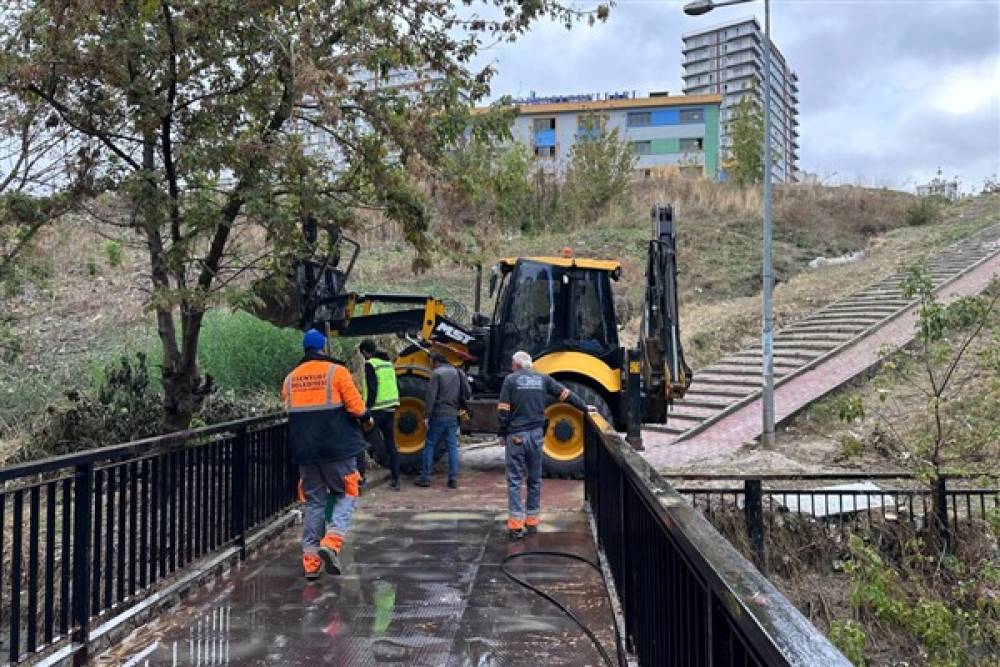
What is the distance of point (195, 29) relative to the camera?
7.25 metres

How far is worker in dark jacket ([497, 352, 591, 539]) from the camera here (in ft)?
25.3

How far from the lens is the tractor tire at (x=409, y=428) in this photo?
37.4ft

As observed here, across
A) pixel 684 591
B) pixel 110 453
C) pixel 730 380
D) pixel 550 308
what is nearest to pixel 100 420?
pixel 550 308

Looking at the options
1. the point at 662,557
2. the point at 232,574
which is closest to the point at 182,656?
the point at 232,574

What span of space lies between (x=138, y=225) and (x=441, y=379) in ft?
13.4

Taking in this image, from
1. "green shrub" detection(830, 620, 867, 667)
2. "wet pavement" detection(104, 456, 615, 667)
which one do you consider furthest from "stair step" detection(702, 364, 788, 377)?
"green shrub" detection(830, 620, 867, 667)

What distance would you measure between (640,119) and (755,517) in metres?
70.8

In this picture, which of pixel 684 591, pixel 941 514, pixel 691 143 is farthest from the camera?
pixel 691 143

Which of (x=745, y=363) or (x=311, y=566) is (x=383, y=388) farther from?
(x=745, y=363)

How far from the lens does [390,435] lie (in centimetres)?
1062

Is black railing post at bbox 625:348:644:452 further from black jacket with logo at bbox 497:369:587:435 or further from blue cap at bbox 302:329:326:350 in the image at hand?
blue cap at bbox 302:329:326:350

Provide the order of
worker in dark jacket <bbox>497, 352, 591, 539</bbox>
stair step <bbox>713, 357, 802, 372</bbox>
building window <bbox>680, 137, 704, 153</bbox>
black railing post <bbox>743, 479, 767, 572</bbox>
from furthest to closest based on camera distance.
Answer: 1. building window <bbox>680, 137, 704, 153</bbox>
2. stair step <bbox>713, 357, 802, 372</bbox>
3. black railing post <bbox>743, 479, 767, 572</bbox>
4. worker in dark jacket <bbox>497, 352, 591, 539</bbox>

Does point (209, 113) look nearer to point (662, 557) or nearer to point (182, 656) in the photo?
point (182, 656)

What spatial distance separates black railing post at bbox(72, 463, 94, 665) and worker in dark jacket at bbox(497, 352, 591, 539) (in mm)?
3806
